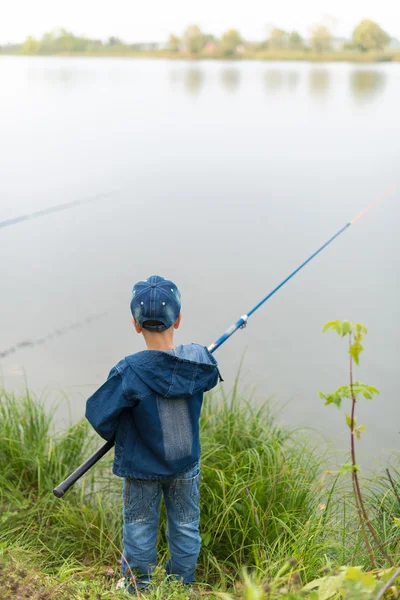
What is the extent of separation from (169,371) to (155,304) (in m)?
0.17

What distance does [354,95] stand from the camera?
430 inches

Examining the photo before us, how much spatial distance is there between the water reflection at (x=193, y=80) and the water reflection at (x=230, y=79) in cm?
44

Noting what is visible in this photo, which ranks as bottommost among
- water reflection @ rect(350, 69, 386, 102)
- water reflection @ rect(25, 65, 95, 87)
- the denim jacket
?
the denim jacket

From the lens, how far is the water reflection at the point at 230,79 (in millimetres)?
12797

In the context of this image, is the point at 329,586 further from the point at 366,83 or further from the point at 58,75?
the point at 58,75

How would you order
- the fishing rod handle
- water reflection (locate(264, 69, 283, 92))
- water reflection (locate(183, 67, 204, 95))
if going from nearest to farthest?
the fishing rod handle → water reflection (locate(183, 67, 204, 95)) → water reflection (locate(264, 69, 283, 92))

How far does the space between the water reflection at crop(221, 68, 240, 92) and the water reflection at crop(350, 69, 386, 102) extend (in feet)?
6.54

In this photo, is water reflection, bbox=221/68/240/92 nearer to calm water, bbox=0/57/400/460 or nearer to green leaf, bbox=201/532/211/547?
calm water, bbox=0/57/400/460

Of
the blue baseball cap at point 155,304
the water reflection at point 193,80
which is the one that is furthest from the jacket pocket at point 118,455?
the water reflection at point 193,80

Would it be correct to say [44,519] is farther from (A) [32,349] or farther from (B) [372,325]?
(B) [372,325]

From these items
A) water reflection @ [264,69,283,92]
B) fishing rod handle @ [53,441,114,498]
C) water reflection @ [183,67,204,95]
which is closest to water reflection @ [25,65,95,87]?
water reflection @ [183,67,204,95]

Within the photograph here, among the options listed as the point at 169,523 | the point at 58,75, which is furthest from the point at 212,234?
the point at 58,75

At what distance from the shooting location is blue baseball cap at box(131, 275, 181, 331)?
6.12ft

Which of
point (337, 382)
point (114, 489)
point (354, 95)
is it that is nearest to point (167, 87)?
point (354, 95)
